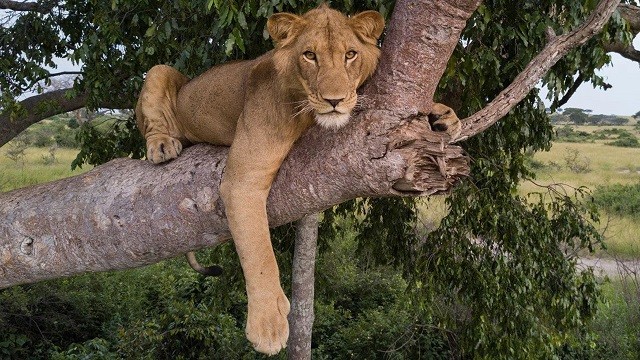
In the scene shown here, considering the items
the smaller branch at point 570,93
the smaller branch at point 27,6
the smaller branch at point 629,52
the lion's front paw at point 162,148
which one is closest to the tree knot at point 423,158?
the lion's front paw at point 162,148

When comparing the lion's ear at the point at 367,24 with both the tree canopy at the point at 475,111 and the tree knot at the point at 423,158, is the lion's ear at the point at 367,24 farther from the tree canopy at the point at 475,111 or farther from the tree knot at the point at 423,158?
the tree canopy at the point at 475,111

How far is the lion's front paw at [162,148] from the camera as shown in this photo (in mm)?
2582

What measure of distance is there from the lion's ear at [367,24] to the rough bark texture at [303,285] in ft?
9.03

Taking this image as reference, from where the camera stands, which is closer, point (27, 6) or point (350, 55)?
point (350, 55)

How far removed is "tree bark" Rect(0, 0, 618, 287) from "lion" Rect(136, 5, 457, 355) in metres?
0.08

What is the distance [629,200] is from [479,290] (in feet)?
42.1

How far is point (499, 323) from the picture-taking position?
181 inches

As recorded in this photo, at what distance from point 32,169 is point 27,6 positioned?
10.3 m

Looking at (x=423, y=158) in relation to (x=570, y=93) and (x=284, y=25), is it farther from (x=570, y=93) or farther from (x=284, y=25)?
(x=570, y=93)

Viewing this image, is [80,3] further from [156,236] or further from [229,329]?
[229,329]

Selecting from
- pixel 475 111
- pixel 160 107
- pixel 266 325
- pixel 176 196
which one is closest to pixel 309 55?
pixel 176 196

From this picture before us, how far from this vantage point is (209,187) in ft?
7.41

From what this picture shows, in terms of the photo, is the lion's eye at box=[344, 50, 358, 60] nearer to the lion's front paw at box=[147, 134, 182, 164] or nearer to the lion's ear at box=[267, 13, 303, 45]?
the lion's ear at box=[267, 13, 303, 45]

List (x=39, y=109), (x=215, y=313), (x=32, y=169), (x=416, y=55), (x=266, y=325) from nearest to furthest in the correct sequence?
(x=416, y=55)
(x=266, y=325)
(x=39, y=109)
(x=215, y=313)
(x=32, y=169)
